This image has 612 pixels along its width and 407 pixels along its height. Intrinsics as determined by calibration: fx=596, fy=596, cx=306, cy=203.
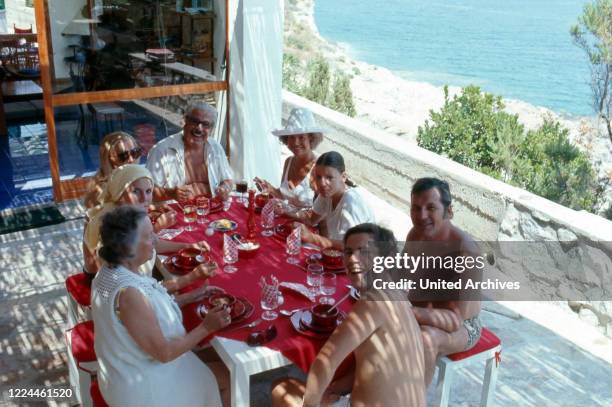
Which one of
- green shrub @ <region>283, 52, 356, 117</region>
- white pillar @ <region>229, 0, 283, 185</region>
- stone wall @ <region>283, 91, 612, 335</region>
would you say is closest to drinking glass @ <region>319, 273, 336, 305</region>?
stone wall @ <region>283, 91, 612, 335</region>

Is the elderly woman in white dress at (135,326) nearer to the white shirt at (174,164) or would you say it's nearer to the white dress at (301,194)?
the white dress at (301,194)

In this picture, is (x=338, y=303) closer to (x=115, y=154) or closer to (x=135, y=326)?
(x=135, y=326)

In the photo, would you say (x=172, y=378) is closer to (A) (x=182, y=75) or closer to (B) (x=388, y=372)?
(B) (x=388, y=372)

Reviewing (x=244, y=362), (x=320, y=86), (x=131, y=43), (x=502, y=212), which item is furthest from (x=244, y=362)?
(x=320, y=86)

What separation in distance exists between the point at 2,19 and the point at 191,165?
759 cm

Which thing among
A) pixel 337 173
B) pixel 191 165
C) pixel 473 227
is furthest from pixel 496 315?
pixel 191 165

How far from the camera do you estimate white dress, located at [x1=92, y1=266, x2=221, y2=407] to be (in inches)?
95.7

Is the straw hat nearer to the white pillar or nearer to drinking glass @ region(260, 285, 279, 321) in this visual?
drinking glass @ region(260, 285, 279, 321)

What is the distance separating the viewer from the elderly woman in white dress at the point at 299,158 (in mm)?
4445

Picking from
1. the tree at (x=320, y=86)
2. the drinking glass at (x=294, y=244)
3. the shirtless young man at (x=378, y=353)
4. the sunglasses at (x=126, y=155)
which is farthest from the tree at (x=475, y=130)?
the shirtless young man at (x=378, y=353)

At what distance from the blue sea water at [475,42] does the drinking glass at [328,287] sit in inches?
938

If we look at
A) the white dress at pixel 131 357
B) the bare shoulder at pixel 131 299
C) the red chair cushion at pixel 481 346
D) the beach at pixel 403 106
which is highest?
the bare shoulder at pixel 131 299

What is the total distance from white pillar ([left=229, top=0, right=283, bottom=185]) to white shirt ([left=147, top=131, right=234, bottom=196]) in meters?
2.23

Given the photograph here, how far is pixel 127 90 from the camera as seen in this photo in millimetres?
6629
